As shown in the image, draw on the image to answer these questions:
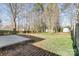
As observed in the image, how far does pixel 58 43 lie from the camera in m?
1.78

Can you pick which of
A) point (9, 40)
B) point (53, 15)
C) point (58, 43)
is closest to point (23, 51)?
point (9, 40)

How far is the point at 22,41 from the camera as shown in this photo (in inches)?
71.1

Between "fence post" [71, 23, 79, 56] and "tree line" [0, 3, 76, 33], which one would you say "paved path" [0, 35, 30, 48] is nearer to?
"tree line" [0, 3, 76, 33]

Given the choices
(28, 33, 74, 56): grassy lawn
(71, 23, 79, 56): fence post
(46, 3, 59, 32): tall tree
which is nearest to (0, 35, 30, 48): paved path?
(28, 33, 74, 56): grassy lawn

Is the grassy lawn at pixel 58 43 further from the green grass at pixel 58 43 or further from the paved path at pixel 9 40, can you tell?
the paved path at pixel 9 40

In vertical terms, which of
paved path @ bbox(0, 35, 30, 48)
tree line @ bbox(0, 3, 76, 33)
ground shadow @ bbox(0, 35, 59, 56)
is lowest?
ground shadow @ bbox(0, 35, 59, 56)

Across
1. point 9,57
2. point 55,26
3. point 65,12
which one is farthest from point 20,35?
point 65,12

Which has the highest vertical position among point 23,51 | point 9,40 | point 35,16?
point 35,16

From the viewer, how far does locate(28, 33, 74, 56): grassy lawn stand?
177 cm

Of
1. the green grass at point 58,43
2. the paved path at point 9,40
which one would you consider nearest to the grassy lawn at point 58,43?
the green grass at point 58,43

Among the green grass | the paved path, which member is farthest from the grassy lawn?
the paved path

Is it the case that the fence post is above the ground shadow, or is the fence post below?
above

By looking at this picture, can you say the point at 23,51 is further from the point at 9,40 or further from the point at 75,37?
the point at 75,37

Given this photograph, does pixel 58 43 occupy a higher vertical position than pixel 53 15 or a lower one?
lower
